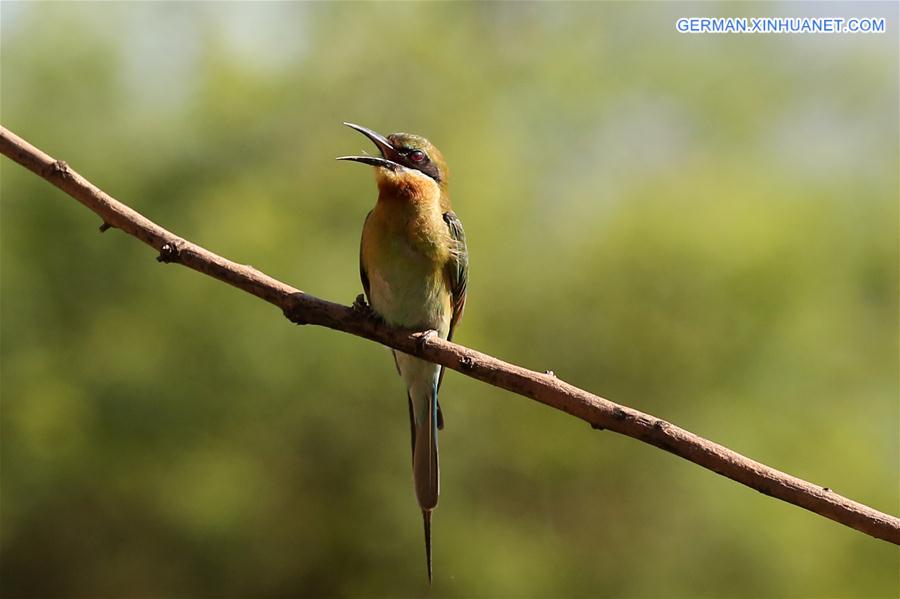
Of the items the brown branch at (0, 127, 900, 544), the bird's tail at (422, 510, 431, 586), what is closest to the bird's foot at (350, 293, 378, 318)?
the brown branch at (0, 127, 900, 544)

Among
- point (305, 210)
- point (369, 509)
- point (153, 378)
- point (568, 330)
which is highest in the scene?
Answer: point (305, 210)

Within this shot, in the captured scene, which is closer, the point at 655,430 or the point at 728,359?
the point at 655,430

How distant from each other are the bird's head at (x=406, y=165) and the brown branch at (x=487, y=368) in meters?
0.47

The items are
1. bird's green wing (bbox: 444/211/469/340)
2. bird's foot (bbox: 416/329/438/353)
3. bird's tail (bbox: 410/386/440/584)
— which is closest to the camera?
bird's foot (bbox: 416/329/438/353)

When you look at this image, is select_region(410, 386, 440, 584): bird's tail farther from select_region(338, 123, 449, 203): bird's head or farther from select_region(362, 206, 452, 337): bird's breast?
select_region(338, 123, 449, 203): bird's head

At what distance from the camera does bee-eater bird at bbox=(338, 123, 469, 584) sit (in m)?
2.20

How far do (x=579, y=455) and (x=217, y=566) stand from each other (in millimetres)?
2141

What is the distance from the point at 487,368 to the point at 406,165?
815mm

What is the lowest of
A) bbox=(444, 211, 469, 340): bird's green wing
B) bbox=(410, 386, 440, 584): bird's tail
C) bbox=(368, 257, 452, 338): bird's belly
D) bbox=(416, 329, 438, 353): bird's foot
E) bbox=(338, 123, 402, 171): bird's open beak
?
bbox=(410, 386, 440, 584): bird's tail

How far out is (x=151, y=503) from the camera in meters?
5.58

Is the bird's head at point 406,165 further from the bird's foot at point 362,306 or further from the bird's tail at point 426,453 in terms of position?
the bird's tail at point 426,453

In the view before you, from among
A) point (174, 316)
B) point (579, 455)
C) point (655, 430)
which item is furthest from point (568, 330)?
point (655, 430)

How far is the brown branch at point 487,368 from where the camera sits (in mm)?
1478

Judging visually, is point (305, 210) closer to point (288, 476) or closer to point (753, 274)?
point (288, 476)
